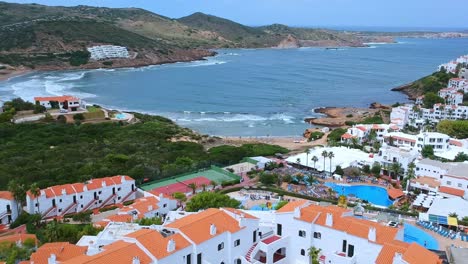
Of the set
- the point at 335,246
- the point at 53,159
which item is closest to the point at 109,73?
the point at 53,159

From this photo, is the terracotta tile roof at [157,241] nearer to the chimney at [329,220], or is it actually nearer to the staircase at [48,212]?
the chimney at [329,220]

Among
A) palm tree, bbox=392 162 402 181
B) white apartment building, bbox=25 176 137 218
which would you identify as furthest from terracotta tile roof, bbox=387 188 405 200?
white apartment building, bbox=25 176 137 218

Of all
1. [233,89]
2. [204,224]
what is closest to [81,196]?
[204,224]

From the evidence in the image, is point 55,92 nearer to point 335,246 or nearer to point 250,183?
point 250,183

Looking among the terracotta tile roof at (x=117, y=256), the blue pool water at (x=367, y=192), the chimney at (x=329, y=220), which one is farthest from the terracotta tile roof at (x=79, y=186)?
the chimney at (x=329, y=220)

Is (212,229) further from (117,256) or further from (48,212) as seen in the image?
(48,212)
